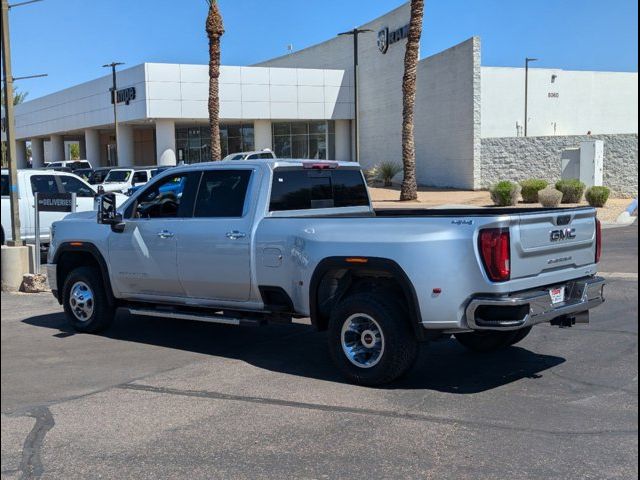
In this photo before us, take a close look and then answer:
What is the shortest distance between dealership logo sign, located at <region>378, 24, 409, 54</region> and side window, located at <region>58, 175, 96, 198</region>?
28.2 m

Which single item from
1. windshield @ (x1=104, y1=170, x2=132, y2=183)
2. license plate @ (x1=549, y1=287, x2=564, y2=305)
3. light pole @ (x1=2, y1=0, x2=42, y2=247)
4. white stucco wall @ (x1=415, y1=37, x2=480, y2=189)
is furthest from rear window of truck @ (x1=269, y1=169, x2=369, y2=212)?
white stucco wall @ (x1=415, y1=37, x2=480, y2=189)

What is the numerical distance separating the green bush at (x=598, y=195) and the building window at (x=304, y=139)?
88.7ft

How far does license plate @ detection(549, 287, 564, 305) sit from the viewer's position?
612cm

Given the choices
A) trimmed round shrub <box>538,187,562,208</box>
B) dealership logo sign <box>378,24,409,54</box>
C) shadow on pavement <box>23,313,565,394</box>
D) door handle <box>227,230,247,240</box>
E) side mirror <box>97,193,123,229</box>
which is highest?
dealership logo sign <box>378,24,409,54</box>

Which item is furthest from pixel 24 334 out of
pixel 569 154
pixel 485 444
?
pixel 569 154

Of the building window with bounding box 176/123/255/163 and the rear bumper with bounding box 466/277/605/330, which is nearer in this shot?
the rear bumper with bounding box 466/277/605/330

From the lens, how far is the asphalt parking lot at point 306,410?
4746 millimetres

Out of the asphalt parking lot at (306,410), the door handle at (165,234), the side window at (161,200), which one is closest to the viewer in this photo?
the asphalt parking lot at (306,410)

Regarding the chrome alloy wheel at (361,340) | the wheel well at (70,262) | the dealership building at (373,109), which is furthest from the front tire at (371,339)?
the dealership building at (373,109)

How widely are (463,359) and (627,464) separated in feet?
9.31

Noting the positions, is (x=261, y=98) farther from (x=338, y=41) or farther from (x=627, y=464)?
(x=627, y=464)

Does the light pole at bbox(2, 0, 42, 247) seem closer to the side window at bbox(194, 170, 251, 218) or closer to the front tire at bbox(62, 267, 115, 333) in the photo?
the front tire at bbox(62, 267, 115, 333)

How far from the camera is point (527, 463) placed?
466cm

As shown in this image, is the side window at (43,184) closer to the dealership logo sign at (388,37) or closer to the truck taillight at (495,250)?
the truck taillight at (495,250)
